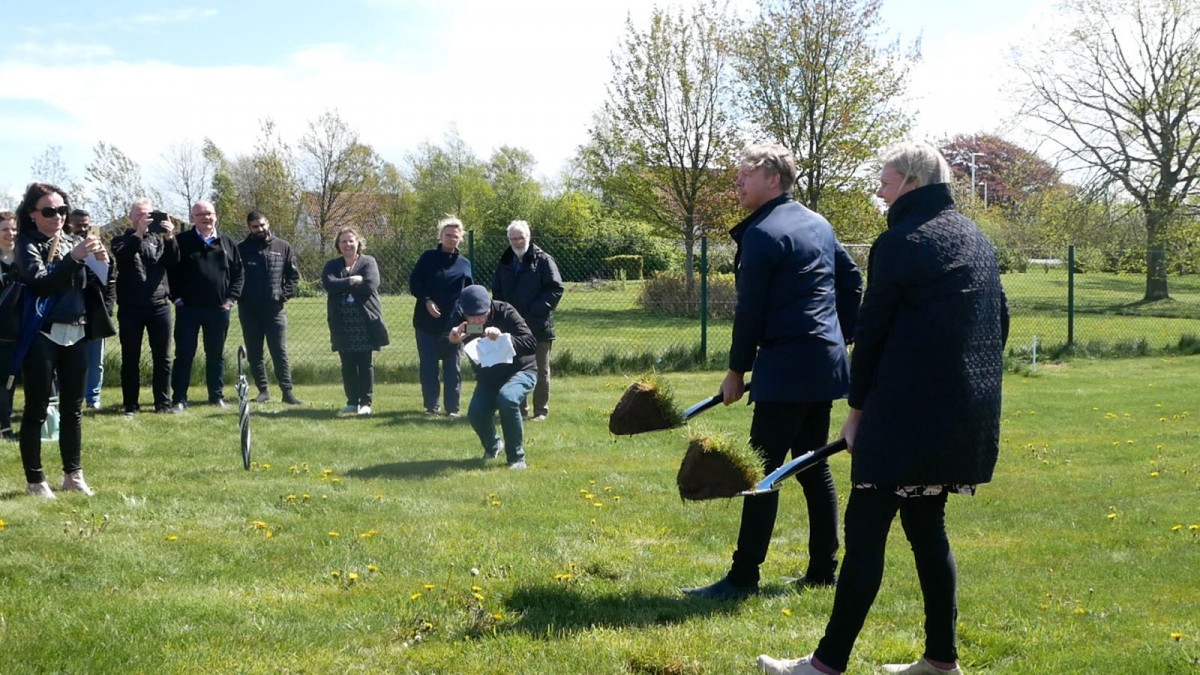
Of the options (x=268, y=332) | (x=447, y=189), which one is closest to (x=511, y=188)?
(x=447, y=189)

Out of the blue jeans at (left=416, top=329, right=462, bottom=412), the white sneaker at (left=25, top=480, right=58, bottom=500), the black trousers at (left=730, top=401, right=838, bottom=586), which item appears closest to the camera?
the black trousers at (left=730, top=401, right=838, bottom=586)

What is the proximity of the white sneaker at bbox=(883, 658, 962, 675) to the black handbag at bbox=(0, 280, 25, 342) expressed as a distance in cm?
535

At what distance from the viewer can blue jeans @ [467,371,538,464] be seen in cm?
834

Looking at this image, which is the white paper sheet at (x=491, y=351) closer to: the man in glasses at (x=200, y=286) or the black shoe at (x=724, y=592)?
the black shoe at (x=724, y=592)

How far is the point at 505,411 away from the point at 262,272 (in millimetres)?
4832

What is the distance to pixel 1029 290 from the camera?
23.5m

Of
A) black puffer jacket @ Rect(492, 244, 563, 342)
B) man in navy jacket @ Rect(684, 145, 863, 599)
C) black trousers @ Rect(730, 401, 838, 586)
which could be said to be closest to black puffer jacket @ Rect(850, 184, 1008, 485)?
man in navy jacket @ Rect(684, 145, 863, 599)

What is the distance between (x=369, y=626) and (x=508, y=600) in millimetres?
675

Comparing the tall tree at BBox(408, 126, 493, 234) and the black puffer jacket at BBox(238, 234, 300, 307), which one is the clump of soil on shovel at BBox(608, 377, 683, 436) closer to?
the black puffer jacket at BBox(238, 234, 300, 307)

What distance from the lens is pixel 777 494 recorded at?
192 inches

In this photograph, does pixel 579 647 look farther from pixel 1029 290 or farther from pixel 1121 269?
pixel 1121 269

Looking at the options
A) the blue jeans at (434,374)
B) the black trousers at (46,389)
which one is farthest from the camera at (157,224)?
the black trousers at (46,389)

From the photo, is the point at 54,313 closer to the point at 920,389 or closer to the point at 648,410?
the point at 648,410

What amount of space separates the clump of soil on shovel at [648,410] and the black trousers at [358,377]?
651cm
